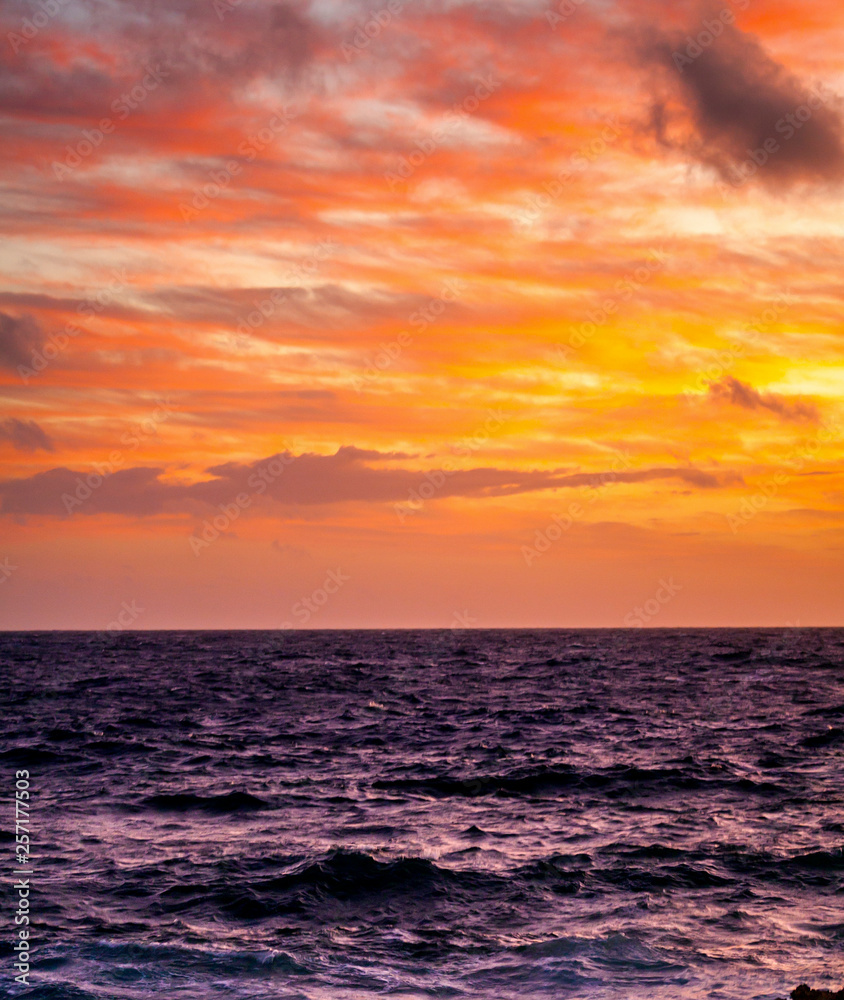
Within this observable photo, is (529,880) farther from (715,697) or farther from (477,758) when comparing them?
(715,697)

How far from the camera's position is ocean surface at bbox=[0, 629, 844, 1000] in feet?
43.3

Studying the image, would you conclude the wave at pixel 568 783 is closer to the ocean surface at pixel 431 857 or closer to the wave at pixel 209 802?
the ocean surface at pixel 431 857

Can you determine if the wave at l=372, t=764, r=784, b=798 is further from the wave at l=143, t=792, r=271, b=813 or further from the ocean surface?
the wave at l=143, t=792, r=271, b=813

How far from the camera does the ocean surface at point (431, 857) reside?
13188 millimetres

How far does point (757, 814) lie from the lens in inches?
874

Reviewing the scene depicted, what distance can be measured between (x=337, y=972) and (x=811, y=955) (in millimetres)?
6743

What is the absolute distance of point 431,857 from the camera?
18812mm

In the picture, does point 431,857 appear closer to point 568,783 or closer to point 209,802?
point 209,802

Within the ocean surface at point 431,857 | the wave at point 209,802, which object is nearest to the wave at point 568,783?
the ocean surface at point 431,857

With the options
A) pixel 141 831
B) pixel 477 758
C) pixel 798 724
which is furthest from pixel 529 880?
pixel 798 724

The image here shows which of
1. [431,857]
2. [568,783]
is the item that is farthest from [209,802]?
[568,783]

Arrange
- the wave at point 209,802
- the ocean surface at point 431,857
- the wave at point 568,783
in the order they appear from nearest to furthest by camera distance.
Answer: the ocean surface at point 431,857 → the wave at point 209,802 → the wave at point 568,783

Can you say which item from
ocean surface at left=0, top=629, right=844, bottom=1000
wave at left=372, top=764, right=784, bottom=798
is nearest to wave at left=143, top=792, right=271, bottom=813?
ocean surface at left=0, top=629, right=844, bottom=1000

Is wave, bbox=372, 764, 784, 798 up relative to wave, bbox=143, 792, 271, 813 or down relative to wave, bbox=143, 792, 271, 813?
down
